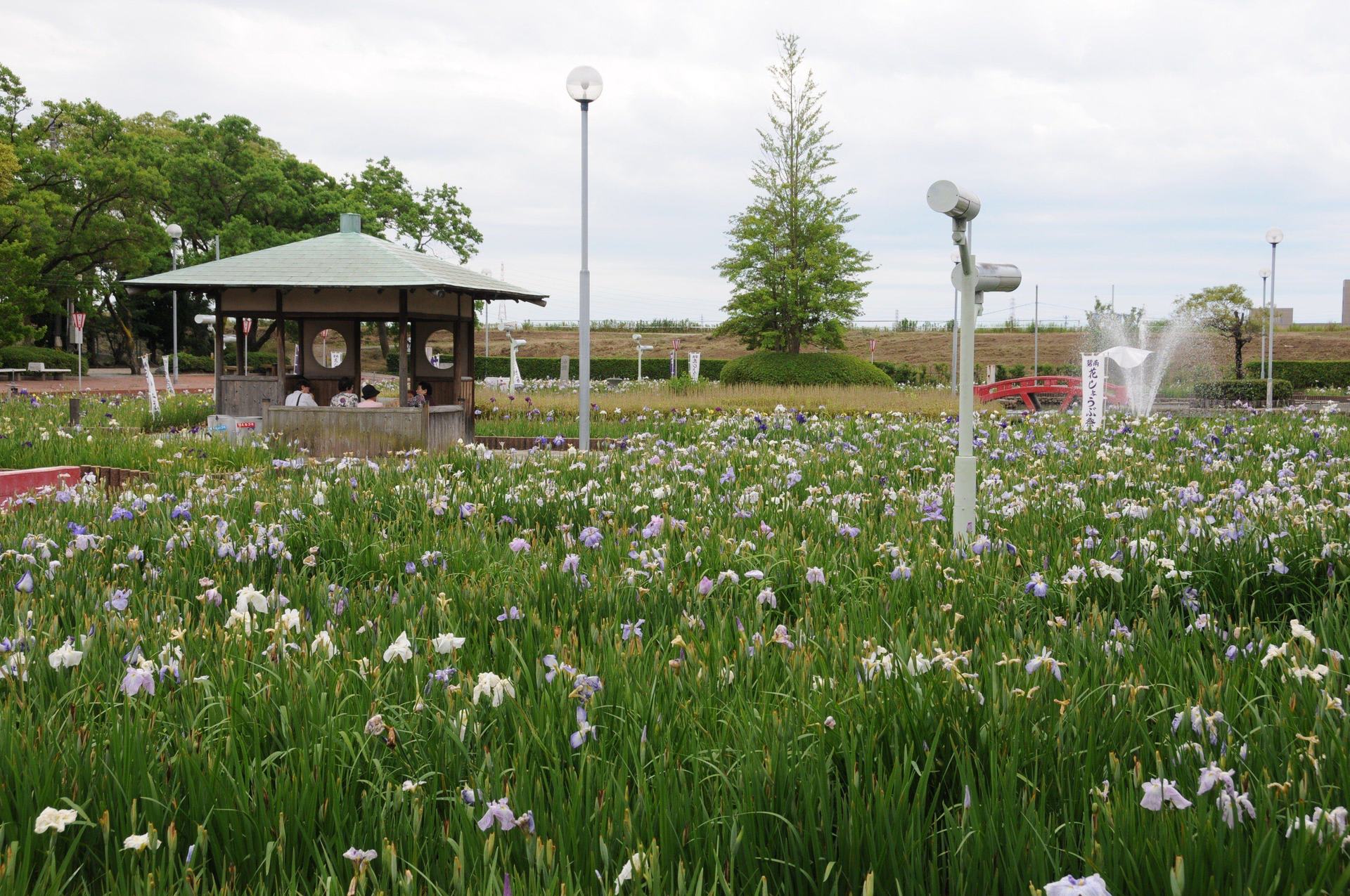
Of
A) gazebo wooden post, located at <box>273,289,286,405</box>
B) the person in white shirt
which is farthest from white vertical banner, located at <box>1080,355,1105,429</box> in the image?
gazebo wooden post, located at <box>273,289,286,405</box>

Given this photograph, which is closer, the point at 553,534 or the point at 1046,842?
the point at 1046,842

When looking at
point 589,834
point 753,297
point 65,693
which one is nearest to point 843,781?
point 589,834

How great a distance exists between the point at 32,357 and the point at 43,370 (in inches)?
158

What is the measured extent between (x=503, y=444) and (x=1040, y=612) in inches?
458

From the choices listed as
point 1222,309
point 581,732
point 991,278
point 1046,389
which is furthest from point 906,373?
point 581,732

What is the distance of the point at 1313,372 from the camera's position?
49.2m

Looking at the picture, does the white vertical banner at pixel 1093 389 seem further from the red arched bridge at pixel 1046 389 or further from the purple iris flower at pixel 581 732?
the purple iris flower at pixel 581 732

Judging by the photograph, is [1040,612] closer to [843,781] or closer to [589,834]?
[843,781]

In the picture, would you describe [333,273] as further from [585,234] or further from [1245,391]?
[1245,391]

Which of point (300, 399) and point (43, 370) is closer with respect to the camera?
point (300, 399)

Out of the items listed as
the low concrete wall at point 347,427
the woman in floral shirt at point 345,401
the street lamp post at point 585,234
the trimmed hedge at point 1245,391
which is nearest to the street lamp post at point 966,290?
the street lamp post at point 585,234

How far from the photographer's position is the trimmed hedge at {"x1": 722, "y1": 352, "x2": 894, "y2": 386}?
31875mm

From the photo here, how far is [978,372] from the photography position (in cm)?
5738

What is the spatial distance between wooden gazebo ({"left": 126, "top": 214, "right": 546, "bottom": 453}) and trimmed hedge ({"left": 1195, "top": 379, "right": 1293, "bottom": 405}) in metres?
24.9
